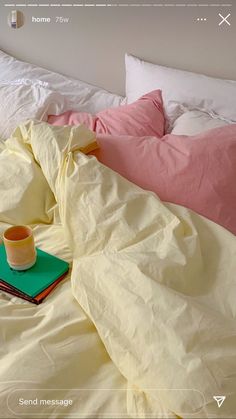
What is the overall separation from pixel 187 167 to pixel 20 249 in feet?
1.45

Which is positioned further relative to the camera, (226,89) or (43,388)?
(226,89)

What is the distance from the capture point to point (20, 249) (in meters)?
0.81

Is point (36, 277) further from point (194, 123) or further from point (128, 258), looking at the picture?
point (194, 123)

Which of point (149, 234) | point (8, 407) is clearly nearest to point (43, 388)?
point (8, 407)

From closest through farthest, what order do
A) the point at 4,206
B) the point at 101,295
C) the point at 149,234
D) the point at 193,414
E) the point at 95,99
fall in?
the point at 193,414, the point at 101,295, the point at 149,234, the point at 4,206, the point at 95,99

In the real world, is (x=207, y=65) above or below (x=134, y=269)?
above

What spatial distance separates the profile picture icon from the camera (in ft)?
4.86

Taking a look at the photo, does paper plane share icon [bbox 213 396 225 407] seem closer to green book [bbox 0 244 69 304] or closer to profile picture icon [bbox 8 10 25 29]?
green book [bbox 0 244 69 304]

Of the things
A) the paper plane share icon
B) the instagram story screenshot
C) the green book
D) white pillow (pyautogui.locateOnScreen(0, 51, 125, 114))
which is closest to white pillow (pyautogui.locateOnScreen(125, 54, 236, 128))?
the instagram story screenshot

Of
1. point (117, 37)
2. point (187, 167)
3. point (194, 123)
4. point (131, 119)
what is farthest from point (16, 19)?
point (187, 167)

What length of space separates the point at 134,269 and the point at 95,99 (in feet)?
3.18

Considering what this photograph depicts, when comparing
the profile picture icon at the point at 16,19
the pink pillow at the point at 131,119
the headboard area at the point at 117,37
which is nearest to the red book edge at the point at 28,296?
the pink pillow at the point at 131,119

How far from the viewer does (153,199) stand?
2.95 feet

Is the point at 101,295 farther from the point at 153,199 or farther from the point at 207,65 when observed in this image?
the point at 207,65
